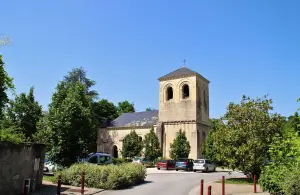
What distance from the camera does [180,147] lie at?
4316cm

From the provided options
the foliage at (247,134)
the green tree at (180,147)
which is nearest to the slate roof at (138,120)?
the green tree at (180,147)

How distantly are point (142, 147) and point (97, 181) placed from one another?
1156 inches

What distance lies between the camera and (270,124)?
18.9 meters

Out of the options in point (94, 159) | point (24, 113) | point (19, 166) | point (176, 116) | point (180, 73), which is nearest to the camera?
point (19, 166)

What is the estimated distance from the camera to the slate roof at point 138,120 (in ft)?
167

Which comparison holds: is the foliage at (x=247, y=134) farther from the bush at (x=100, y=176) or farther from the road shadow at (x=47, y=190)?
the road shadow at (x=47, y=190)

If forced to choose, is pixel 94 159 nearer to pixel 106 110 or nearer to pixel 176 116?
pixel 176 116

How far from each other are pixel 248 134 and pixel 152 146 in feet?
83.0

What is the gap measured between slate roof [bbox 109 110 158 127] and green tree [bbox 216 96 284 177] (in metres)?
29.9

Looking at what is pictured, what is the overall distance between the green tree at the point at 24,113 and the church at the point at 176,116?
19.0 metres

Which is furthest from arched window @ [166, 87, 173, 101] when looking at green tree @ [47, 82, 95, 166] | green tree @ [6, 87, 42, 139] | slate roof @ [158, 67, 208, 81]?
green tree @ [47, 82, 95, 166]

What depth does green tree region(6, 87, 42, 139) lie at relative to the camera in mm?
34312

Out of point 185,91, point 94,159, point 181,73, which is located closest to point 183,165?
point 94,159

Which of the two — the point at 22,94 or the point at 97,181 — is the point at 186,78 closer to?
the point at 22,94
